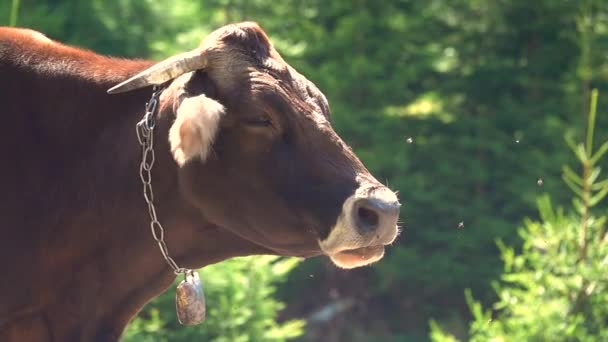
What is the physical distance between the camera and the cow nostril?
3877 mm

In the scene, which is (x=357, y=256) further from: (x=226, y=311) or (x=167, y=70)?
(x=226, y=311)

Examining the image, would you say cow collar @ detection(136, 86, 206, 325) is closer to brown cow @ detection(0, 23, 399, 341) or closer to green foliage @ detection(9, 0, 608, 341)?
brown cow @ detection(0, 23, 399, 341)

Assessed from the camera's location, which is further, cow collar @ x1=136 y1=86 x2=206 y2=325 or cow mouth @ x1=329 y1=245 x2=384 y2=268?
cow collar @ x1=136 y1=86 x2=206 y2=325

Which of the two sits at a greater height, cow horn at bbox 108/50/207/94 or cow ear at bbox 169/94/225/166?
cow horn at bbox 108/50/207/94

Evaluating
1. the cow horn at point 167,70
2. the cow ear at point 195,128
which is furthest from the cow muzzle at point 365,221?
the cow horn at point 167,70

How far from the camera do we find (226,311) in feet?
21.5

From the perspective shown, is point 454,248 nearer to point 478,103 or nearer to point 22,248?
point 478,103

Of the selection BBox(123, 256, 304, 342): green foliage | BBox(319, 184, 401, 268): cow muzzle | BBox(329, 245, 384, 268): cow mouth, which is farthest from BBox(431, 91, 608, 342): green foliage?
BBox(319, 184, 401, 268): cow muzzle

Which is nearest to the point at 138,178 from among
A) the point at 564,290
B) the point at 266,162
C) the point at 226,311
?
the point at 266,162

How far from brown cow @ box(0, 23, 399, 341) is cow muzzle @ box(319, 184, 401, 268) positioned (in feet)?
0.04

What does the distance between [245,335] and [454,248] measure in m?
4.76

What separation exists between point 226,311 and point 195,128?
2.90m

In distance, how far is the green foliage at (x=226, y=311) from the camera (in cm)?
653

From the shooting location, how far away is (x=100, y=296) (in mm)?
4309
